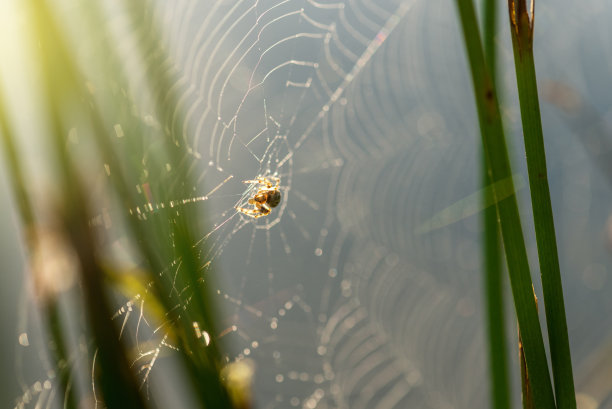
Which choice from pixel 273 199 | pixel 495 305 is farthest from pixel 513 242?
pixel 273 199

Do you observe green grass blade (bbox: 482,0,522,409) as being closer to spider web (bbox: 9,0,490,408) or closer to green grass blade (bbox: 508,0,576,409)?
green grass blade (bbox: 508,0,576,409)

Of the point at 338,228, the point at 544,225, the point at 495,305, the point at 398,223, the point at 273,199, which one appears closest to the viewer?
the point at 544,225

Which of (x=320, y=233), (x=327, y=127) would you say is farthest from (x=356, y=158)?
(x=320, y=233)

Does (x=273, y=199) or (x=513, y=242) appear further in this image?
(x=273, y=199)

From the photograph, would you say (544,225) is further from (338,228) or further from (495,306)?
(338,228)

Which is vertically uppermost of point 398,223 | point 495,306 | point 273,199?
point 273,199

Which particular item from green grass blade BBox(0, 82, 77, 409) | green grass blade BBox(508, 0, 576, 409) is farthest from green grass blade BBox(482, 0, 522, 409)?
green grass blade BBox(0, 82, 77, 409)

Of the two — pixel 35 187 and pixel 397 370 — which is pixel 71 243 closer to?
pixel 35 187

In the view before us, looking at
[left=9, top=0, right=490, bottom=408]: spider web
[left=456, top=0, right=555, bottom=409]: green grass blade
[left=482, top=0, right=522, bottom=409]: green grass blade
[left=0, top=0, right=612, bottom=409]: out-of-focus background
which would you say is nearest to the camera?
[left=456, top=0, right=555, bottom=409]: green grass blade
